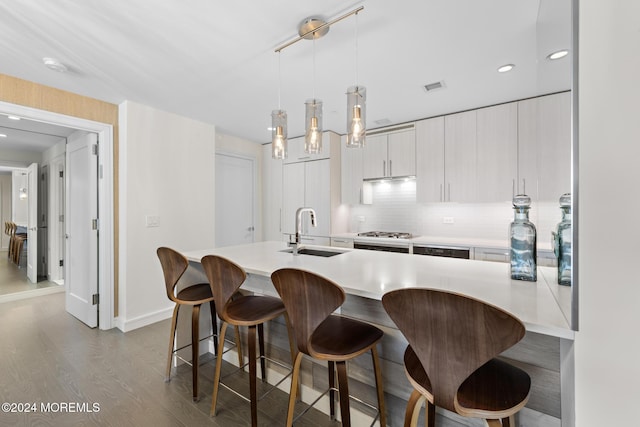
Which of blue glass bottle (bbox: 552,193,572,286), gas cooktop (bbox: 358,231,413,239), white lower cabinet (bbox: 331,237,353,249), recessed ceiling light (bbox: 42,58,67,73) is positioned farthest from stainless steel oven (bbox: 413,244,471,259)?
recessed ceiling light (bbox: 42,58,67,73)

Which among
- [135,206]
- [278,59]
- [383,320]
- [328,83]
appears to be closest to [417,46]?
[328,83]

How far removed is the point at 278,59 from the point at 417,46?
1057 millimetres

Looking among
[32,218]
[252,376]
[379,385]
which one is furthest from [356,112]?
[32,218]

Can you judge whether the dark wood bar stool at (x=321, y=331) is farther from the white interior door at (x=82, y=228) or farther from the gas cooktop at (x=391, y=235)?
the white interior door at (x=82, y=228)

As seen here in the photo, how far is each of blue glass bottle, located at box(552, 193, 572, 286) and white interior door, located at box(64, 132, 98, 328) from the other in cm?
388

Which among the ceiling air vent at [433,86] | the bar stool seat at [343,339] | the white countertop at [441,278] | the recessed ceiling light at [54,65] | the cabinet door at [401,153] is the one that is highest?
the ceiling air vent at [433,86]

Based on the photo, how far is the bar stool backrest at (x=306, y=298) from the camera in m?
1.14

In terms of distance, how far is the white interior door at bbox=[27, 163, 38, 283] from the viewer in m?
4.39

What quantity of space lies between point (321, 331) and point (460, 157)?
2.93 meters

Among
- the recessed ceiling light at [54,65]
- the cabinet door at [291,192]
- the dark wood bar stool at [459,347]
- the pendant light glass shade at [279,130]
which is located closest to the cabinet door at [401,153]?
the cabinet door at [291,192]

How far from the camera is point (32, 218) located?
446 cm

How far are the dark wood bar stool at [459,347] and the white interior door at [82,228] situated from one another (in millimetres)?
3433

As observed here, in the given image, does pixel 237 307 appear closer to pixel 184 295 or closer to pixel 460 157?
pixel 184 295

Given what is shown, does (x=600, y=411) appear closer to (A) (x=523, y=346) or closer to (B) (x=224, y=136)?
(A) (x=523, y=346)
